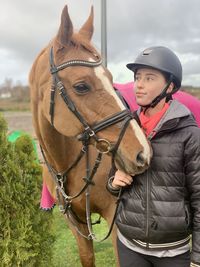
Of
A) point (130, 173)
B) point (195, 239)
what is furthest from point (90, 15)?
point (195, 239)

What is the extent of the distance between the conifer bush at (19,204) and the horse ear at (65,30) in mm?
1101

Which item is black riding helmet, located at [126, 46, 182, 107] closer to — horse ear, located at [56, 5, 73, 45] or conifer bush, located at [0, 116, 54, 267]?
horse ear, located at [56, 5, 73, 45]

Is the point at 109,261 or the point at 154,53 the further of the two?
the point at 109,261

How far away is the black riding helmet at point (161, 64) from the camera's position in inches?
73.9

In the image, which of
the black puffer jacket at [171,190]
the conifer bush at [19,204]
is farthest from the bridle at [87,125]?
the conifer bush at [19,204]

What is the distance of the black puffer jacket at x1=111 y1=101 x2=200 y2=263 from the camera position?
170cm

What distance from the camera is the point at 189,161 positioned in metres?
1.69

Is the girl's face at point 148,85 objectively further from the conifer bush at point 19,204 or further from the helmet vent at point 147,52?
the conifer bush at point 19,204

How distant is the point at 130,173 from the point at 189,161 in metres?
0.32

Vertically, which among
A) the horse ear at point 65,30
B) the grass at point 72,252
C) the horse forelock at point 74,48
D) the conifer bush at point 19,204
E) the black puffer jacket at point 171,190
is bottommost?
the grass at point 72,252

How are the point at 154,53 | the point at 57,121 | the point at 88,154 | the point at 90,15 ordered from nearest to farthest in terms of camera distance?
the point at 154,53
the point at 57,121
the point at 90,15
the point at 88,154

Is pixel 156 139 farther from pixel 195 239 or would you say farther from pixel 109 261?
pixel 109 261

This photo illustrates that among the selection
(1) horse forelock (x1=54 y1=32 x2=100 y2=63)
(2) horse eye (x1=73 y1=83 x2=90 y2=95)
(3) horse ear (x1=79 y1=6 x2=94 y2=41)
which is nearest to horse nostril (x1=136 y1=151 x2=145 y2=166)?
(2) horse eye (x1=73 y1=83 x2=90 y2=95)

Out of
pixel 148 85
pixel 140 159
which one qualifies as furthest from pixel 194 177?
pixel 148 85
